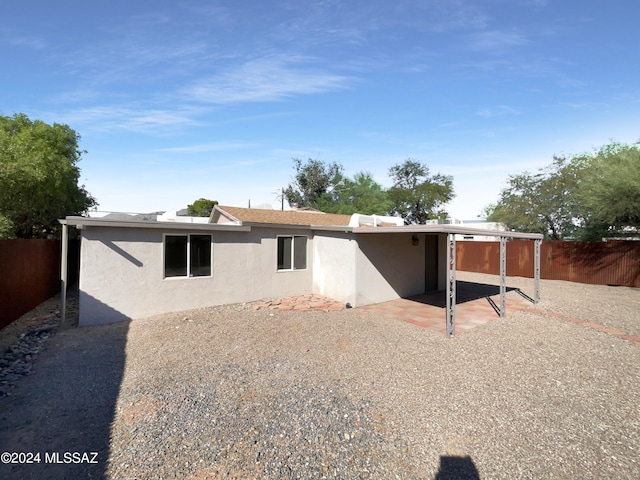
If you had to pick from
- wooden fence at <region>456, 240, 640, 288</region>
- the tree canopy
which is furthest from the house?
wooden fence at <region>456, 240, 640, 288</region>

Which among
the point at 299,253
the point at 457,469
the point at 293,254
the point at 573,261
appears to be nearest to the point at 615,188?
the point at 573,261

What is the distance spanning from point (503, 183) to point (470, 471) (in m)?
25.0

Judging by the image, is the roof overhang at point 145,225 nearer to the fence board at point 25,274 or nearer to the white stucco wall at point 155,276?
the white stucco wall at point 155,276

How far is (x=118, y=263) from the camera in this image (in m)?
8.08

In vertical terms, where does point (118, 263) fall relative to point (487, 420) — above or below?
above

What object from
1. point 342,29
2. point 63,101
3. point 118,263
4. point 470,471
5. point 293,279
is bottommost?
point 470,471

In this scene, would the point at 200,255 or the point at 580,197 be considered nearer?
the point at 200,255

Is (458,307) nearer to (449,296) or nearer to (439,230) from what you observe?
(449,296)

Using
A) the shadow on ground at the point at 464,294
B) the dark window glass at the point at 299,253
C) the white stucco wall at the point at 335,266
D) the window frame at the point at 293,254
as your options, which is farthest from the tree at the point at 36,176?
the shadow on ground at the point at 464,294

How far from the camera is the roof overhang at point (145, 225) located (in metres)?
Answer: 7.46

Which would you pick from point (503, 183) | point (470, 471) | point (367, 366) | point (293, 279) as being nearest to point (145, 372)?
point (367, 366)

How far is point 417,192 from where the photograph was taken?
33312 mm

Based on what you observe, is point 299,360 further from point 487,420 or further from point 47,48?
point 47,48

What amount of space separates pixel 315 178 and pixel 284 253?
2247 centimetres
